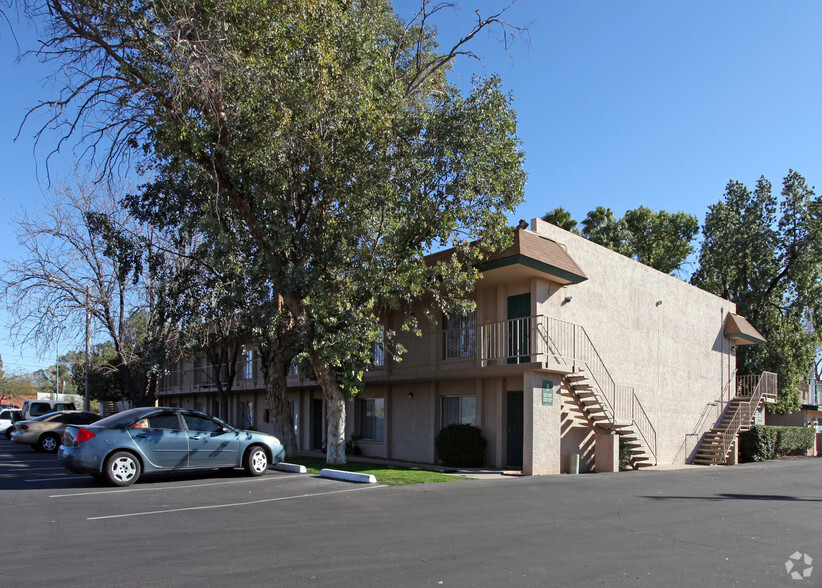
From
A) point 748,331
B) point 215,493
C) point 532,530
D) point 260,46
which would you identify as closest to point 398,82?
point 260,46

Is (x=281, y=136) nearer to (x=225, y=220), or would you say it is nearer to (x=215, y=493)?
(x=225, y=220)

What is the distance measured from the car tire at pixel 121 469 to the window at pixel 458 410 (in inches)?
382

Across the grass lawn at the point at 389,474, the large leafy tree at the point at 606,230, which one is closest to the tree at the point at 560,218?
the large leafy tree at the point at 606,230

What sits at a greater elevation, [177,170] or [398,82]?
[398,82]

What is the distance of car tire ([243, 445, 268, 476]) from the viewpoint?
46.0 ft

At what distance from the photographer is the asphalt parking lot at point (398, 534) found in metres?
6.18

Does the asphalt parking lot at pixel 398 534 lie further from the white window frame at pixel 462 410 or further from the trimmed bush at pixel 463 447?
the white window frame at pixel 462 410

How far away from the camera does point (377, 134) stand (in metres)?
15.5

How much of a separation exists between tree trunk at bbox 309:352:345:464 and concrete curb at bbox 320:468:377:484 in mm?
2669

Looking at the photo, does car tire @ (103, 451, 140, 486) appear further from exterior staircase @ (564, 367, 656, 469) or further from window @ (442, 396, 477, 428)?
exterior staircase @ (564, 367, 656, 469)

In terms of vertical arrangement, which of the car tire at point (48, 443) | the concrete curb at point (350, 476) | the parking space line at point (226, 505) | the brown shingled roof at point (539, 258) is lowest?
the car tire at point (48, 443)

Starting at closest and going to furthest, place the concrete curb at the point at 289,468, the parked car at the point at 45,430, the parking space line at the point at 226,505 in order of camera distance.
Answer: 1. the parking space line at the point at 226,505
2. the concrete curb at the point at 289,468
3. the parked car at the point at 45,430

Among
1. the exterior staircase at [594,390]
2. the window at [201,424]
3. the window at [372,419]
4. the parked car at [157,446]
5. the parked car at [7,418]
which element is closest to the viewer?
the parked car at [157,446]

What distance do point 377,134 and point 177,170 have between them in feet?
16.0
